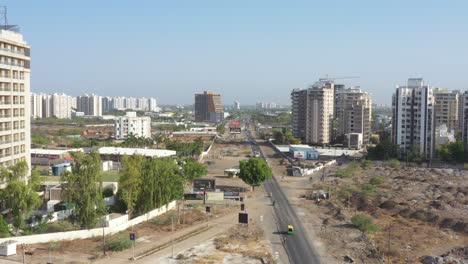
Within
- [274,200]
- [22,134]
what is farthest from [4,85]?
[274,200]

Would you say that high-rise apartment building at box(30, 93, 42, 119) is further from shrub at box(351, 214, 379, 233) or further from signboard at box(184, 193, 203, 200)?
shrub at box(351, 214, 379, 233)

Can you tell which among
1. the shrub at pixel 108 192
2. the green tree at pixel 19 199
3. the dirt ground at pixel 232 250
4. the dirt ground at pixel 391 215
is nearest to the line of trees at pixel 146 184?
the shrub at pixel 108 192

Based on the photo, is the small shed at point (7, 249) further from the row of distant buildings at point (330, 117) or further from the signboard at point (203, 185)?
the row of distant buildings at point (330, 117)

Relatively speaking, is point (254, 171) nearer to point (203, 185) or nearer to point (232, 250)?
point (203, 185)

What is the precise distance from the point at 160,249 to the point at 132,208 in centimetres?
742

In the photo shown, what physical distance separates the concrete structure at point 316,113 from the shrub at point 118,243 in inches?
3194

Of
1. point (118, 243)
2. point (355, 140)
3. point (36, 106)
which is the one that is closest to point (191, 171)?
point (118, 243)

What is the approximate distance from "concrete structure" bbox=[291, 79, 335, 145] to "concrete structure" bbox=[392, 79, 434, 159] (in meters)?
26.6

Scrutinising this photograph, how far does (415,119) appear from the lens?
253 feet

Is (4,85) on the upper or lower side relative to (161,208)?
upper

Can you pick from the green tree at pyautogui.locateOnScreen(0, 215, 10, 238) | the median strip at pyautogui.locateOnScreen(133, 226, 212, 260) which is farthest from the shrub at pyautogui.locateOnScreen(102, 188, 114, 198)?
the green tree at pyautogui.locateOnScreen(0, 215, 10, 238)

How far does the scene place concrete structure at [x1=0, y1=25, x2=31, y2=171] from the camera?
34188 mm

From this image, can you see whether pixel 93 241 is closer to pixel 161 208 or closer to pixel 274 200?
pixel 161 208

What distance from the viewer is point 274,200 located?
4297 cm
